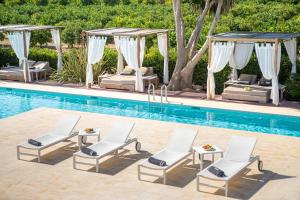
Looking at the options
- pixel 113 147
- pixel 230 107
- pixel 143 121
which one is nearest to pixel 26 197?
pixel 113 147

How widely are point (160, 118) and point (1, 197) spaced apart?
804cm

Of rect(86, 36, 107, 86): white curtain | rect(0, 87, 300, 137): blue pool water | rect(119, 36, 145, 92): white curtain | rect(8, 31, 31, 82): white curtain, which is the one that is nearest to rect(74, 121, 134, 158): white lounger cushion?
rect(0, 87, 300, 137): blue pool water

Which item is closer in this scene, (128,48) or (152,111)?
(152,111)

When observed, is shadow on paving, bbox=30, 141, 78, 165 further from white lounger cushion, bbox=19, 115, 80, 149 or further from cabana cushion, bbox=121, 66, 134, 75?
cabana cushion, bbox=121, 66, 134, 75

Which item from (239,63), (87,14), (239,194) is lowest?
(239,194)

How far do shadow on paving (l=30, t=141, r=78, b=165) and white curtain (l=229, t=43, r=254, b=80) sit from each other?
319 inches

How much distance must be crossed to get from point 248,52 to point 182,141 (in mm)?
7966

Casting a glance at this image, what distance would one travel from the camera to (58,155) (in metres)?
13.5

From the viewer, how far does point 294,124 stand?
16.8 m

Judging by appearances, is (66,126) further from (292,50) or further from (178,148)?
(292,50)

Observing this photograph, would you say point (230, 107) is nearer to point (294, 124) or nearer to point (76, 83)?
point (294, 124)

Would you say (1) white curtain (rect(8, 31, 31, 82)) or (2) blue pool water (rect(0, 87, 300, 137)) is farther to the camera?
(1) white curtain (rect(8, 31, 31, 82))

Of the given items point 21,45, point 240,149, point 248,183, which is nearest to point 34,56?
point 21,45

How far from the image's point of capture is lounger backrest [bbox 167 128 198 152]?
12664 millimetres
